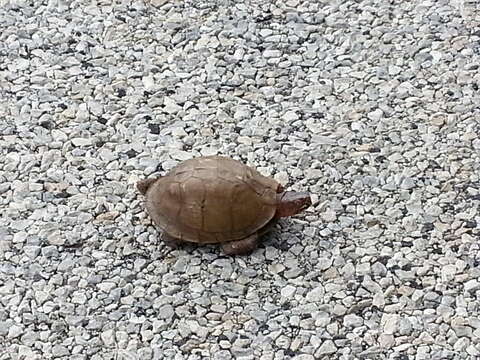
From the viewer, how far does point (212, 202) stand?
3211 mm

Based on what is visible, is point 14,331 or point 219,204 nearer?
point 14,331

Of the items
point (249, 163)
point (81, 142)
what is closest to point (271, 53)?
point (249, 163)

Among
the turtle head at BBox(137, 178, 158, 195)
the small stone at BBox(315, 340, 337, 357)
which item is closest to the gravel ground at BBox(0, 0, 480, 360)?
the small stone at BBox(315, 340, 337, 357)

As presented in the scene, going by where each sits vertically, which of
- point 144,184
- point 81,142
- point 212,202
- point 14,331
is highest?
point 212,202

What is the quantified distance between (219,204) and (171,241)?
0.26 metres

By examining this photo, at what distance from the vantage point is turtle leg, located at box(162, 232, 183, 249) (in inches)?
131

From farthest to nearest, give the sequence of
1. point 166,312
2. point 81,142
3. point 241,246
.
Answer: point 81,142, point 241,246, point 166,312

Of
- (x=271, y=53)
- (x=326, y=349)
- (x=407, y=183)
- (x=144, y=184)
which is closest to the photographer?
(x=326, y=349)

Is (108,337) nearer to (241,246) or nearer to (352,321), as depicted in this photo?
(241,246)

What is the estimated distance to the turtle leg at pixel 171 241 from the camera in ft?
11.0

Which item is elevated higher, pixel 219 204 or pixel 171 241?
pixel 219 204

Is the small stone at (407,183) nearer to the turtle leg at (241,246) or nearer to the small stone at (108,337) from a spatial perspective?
the turtle leg at (241,246)

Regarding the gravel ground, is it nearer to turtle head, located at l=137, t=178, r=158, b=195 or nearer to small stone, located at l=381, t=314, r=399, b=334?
small stone, located at l=381, t=314, r=399, b=334

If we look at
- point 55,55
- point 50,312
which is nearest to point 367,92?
point 55,55
